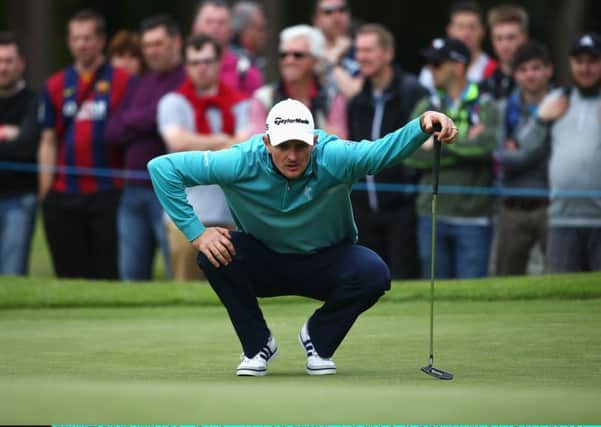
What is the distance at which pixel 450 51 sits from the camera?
37.8ft

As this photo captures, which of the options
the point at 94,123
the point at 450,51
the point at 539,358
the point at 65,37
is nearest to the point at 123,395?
the point at 539,358

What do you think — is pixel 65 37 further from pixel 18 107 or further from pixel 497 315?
pixel 497 315

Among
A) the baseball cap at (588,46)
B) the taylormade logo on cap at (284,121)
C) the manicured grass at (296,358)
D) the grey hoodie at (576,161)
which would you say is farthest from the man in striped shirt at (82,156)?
the taylormade logo on cap at (284,121)

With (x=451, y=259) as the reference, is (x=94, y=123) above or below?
above

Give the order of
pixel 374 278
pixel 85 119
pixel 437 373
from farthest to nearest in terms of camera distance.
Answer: pixel 85 119 → pixel 374 278 → pixel 437 373

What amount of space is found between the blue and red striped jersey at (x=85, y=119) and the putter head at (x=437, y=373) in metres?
6.48

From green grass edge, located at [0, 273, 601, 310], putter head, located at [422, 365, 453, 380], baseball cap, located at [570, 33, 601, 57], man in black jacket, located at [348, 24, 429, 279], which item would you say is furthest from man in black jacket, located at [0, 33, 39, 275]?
putter head, located at [422, 365, 453, 380]

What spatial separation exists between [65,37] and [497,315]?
23224 millimetres

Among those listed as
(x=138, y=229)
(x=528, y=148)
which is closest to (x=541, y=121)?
(x=528, y=148)

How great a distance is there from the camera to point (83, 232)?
13.2 meters

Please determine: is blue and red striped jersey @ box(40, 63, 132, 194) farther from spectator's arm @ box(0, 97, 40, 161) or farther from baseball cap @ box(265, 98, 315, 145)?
baseball cap @ box(265, 98, 315, 145)

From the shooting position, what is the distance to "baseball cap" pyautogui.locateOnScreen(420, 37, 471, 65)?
11.5 metres

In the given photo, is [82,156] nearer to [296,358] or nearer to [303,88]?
[303,88]

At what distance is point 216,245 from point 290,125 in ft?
2.35
